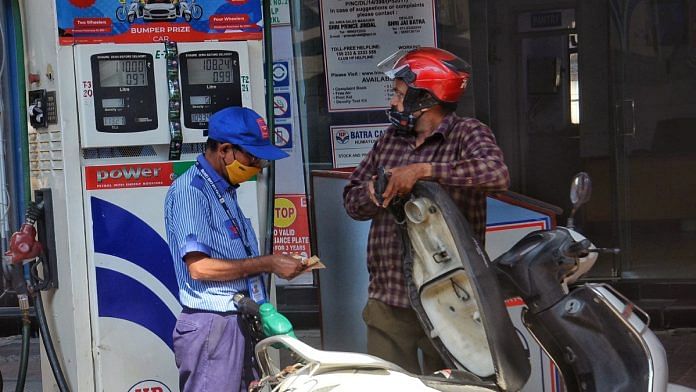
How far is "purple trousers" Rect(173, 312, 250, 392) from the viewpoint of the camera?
3895 mm

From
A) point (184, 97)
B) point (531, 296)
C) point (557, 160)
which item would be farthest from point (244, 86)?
point (557, 160)

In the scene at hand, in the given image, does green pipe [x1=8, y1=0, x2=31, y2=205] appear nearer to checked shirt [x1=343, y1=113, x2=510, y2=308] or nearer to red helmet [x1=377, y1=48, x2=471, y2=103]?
checked shirt [x1=343, y1=113, x2=510, y2=308]

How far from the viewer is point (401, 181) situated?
12.3 ft

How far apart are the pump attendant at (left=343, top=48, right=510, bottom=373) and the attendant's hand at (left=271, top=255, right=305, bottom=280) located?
1.18 ft

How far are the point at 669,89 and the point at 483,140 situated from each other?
4.43 meters

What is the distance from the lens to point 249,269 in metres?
3.89

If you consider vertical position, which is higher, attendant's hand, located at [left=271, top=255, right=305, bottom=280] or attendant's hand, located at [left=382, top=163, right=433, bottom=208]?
attendant's hand, located at [left=382, top=163, right=433, bottom=208]

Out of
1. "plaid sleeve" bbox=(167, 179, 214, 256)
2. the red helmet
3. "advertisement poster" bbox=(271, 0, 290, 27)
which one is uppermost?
"advertisement poster" bbox=(271, 0, 290, 27)

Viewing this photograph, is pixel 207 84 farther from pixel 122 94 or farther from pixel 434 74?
pixel 434 74

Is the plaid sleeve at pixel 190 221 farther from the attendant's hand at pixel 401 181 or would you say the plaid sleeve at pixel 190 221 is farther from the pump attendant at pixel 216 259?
the attendant's hand at pixel 401 181

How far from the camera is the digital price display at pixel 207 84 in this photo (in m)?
4.91

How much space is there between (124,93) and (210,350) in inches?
58.3

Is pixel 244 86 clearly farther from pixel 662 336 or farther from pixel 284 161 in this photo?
pixel 662 336

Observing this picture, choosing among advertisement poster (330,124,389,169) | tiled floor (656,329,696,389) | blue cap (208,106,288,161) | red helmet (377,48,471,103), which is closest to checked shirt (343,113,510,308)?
red helmet (377,48,471,103)
